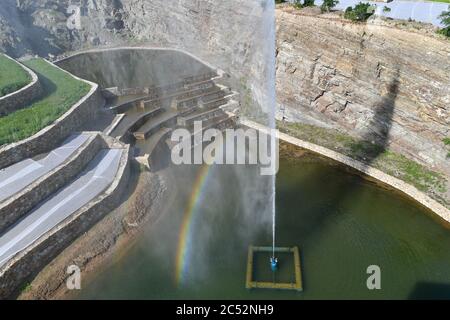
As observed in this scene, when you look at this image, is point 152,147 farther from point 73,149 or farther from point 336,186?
point 336,186

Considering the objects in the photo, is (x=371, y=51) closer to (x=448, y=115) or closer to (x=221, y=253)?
(x=448, y=115)

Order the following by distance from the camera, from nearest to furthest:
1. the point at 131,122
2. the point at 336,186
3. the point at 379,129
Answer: the point at 336,186 < the point at 379,129 < the point at 131,122

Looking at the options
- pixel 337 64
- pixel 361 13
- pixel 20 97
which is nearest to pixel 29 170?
pixel 20 97

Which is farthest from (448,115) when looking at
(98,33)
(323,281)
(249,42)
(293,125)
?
(98,33)

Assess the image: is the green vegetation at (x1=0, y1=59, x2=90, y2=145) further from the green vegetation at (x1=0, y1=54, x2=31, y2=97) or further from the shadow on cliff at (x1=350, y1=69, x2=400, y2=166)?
the shadow on cliff at (x1=350, y1=69, x2=400, y2=166)

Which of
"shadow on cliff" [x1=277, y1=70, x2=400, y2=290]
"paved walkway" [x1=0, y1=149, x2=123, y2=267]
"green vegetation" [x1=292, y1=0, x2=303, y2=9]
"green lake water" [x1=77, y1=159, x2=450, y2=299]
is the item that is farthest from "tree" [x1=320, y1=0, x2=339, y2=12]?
"paved walkway" [x1=0, y1=149, x2=123, y2=267]

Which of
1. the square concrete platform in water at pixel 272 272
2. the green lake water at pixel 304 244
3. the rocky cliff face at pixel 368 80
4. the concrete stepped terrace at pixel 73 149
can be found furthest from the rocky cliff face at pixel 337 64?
the square concrete platform in water at pixel 272 272
